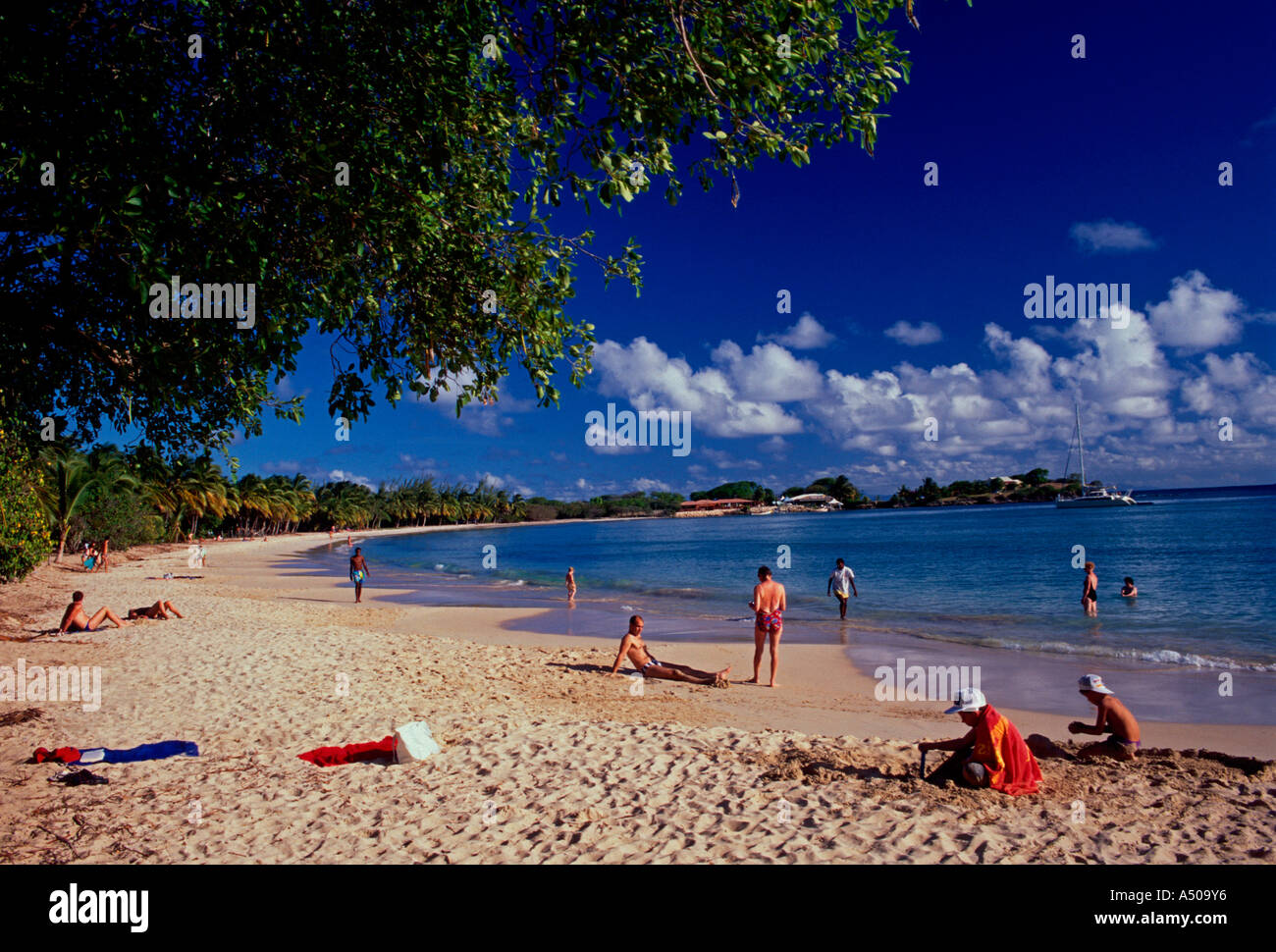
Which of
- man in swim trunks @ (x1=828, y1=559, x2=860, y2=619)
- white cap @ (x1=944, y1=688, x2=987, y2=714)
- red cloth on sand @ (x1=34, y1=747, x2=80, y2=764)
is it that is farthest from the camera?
man in swim trunks @ (x1=828, y1=559, x2=860, y2=619)

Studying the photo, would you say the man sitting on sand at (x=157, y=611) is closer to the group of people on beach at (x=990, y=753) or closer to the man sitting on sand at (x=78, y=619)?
the man sitting on sand at (x=78, y=619)

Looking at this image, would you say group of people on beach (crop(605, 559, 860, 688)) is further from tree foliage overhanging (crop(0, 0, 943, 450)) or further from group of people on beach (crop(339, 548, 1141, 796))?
tree foliage overhanging (crop(0, 0, 943, 450))

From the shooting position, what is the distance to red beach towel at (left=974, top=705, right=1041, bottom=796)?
586 centimetres

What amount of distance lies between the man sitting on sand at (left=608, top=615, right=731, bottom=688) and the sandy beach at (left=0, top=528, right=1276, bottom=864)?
1.06 feet

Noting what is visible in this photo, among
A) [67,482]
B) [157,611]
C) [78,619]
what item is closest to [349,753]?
[78,619]

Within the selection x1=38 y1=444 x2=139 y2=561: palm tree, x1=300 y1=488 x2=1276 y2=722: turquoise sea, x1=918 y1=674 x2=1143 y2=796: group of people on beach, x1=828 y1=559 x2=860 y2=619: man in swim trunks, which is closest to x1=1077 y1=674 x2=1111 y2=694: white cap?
x1=918 y1=674 x2=1143 y2=796: group of people on beach

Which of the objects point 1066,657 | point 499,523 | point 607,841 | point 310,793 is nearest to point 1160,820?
point 607,841

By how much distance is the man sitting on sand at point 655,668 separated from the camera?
11.3 metres

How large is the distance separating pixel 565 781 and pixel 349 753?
226 centimetres

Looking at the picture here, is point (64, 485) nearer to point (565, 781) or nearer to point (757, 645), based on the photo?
point (757, 645)

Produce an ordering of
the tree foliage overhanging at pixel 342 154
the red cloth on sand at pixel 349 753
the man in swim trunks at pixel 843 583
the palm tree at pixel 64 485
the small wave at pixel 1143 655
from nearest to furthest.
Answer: the tree foliage overhanging at pixel 342 154, the red cloth on sand at pixel 349 753, the small wave at pixel 1143 655, the man in swim trunks at pixel 843 583, the palm tree at pixel 64 485

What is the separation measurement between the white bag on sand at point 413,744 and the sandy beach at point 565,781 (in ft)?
0.47

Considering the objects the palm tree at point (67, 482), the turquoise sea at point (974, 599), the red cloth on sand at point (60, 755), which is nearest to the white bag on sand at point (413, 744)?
the red cloth on sand at point (60, 755)
